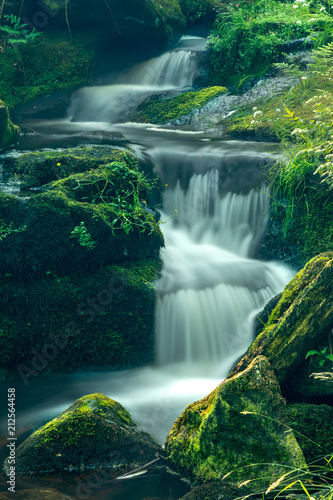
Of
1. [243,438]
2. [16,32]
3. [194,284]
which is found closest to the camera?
[243,438]

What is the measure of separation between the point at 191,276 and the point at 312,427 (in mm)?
2431

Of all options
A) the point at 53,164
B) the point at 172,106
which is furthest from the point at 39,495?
the point at 172,106

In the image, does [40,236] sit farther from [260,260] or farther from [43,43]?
[43,43]

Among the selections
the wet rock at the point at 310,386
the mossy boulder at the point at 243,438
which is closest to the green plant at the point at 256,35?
the wet rock at the point at 310,386

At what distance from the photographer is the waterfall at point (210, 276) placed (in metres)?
5.02

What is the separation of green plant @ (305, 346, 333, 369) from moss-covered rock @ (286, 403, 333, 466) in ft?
1.21

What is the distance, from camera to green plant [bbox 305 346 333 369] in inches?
155

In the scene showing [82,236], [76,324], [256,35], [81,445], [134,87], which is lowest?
[81,445]

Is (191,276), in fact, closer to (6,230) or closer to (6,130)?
(6,230)

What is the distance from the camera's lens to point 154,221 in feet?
19.0

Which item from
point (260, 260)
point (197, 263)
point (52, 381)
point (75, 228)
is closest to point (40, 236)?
point (75, 228)

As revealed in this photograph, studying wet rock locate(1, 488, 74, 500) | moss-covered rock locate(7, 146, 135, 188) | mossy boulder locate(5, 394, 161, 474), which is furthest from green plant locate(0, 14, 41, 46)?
wet rock locate(1, 488, 74, 500)

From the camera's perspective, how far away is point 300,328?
13.0 ft

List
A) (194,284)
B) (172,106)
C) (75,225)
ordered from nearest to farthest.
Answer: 1. (75,225)
2. (194,284)
3. (172,106)
